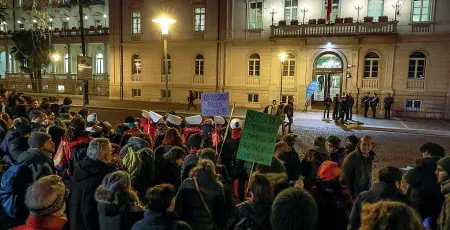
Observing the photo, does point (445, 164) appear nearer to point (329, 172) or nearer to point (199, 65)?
point (329, 172)

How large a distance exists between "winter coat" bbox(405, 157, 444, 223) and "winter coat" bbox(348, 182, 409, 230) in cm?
94

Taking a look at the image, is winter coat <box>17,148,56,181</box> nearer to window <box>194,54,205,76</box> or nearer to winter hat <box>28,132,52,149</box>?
winter hat <box>28,132,52,149</box>

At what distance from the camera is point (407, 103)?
2486 cm

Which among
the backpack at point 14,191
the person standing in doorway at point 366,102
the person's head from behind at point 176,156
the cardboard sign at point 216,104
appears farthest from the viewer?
the person standing in doorway at point 366,102

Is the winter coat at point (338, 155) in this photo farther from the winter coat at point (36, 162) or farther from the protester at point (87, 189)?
the winter coat at point (36, 162)

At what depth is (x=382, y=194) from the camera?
348 cm

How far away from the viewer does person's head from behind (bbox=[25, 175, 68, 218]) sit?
8.77 feet

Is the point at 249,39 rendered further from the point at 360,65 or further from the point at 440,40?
the point at 440,40

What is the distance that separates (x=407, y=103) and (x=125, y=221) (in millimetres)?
25771

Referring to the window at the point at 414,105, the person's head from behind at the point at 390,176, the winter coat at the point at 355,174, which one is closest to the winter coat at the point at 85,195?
the person's head from behind at the point at 390,176

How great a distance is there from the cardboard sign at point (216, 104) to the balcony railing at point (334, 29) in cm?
2031

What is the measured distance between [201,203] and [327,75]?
2573 centimetres

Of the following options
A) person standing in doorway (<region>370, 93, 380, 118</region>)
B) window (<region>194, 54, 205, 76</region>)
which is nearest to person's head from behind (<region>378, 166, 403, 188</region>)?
person standing in doorway (<region>370, 93, 380, 118</region>)

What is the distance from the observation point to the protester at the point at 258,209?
9.86 feet
